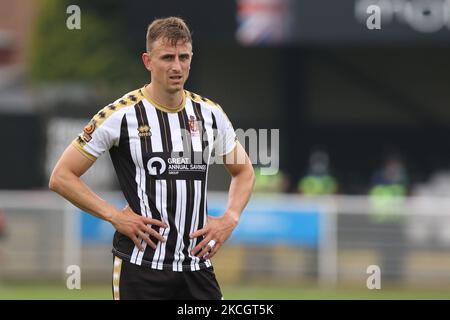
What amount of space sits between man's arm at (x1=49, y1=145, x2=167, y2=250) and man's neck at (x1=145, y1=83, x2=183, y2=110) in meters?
0.52

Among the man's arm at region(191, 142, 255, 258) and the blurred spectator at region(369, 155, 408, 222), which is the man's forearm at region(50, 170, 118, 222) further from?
the blurred spectator at region(369, 155, 408, 222)

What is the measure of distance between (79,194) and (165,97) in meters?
0.73

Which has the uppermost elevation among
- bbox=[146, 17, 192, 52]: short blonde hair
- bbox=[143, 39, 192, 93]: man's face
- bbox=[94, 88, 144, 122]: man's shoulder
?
bbox=[146, 17, 192, 52]: short blonde hair

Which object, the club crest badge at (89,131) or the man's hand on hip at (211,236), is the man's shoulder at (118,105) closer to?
the club crest badge at (89,131)

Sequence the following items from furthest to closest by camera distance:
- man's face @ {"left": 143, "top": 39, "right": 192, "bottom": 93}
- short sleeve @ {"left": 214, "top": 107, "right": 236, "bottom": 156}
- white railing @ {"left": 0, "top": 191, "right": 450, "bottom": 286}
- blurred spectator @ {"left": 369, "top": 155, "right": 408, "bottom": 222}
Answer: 1. blurred spectator @ {"left": 369, "top": 155, "right": 408, "bottom": 222}
2. white railing @ {"left": 0, "top": 191, "right": 450, "bottom": 286}
3. short sleeve @ {"left": 214, "top": 107, "right": 236, "bottom": 156}
4. man's face @ {"left": 143, "top": 39, "right": 192, "bottom": 93}

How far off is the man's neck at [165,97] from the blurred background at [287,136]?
127 inches

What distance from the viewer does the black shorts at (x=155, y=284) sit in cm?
698

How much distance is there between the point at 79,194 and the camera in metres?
6.95

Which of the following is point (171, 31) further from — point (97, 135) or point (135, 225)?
point (135, 225)

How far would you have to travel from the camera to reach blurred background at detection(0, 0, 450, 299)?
17828 mm

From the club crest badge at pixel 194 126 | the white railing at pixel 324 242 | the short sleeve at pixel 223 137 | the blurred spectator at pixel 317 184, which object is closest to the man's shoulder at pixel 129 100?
the club crest badge at pixel 194 126

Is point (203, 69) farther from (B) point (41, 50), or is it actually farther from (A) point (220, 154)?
(A) point (220, 154)

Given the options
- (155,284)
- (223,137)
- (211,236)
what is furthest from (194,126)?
(155,284)

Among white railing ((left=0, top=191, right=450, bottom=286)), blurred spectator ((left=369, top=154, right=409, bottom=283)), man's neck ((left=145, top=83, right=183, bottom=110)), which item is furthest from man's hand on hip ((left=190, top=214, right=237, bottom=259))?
blurred spectator ((left=369, top=154, right=409, bottom=283))
